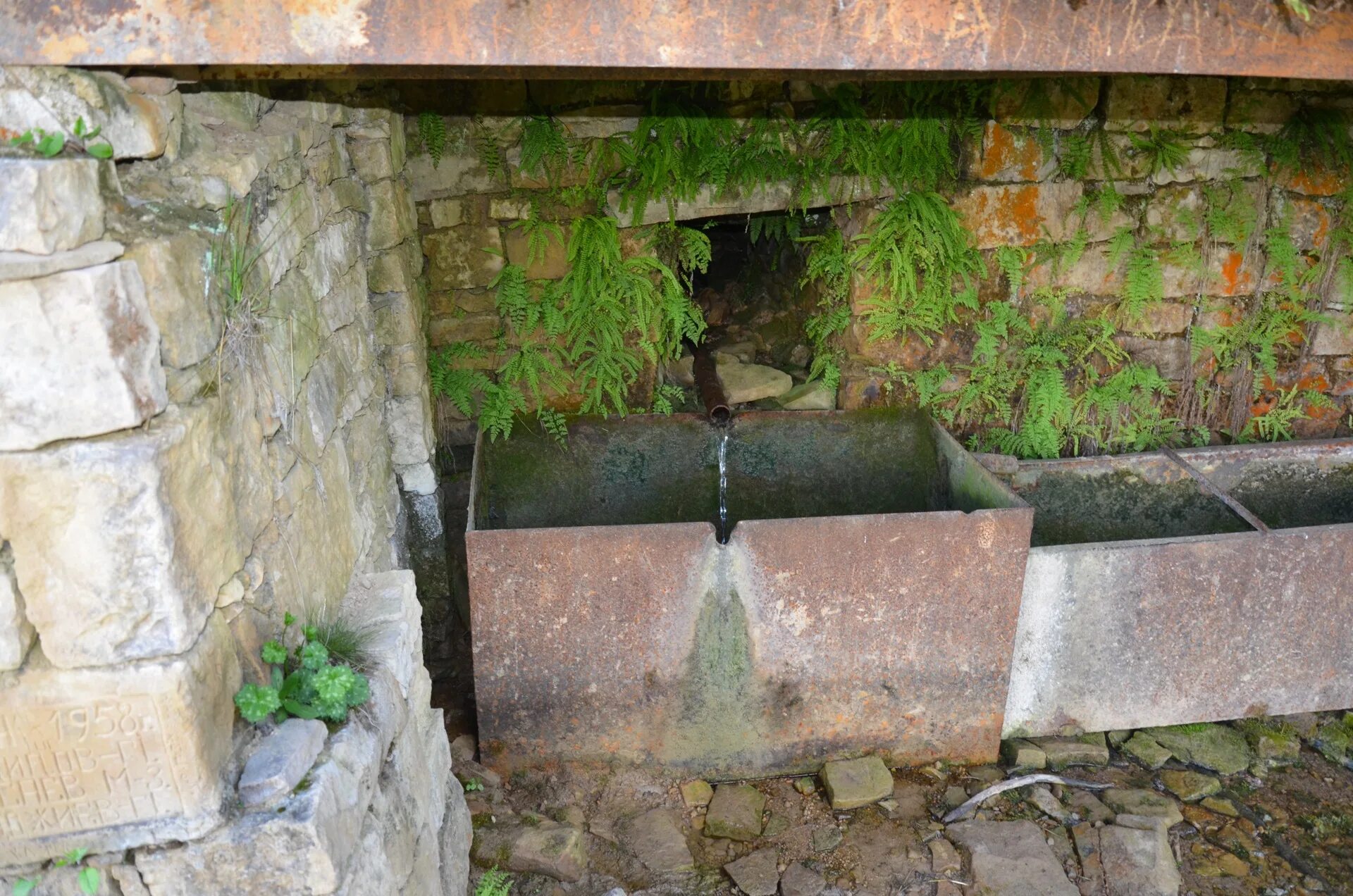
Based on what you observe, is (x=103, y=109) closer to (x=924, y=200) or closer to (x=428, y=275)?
(x=428, y=275)

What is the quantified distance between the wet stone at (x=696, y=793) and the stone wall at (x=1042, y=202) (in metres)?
1.90

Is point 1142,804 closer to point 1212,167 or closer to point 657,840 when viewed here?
point 657,840

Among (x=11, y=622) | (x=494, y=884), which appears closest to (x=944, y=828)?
(x=494, y=884)

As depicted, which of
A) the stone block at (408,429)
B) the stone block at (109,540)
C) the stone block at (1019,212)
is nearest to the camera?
the stone block at (109,540)

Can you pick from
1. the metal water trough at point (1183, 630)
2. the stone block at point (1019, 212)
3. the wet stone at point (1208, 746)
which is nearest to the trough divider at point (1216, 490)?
the metal water trough at point (1183, 630)

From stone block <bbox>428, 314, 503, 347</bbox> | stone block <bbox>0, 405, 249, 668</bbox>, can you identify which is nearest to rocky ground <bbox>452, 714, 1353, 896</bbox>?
stone block <bbox>428, 314, 503, 347</bbox>

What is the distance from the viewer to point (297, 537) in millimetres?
2459

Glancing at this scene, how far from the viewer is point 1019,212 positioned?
15.6ft

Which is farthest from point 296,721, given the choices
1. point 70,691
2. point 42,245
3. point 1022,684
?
point 1022,684

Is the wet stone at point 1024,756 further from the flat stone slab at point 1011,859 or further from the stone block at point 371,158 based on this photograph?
the stone block at point 371,158

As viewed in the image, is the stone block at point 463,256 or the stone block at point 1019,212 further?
the stone block at point 1019,212

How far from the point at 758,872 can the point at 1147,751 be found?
190 centimetres

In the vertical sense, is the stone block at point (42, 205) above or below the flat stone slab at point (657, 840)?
above

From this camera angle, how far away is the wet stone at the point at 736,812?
3682mm
